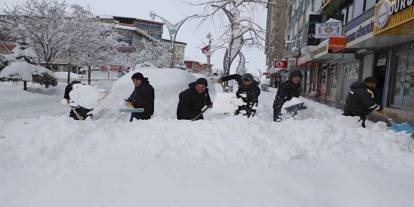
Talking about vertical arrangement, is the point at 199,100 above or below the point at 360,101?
below

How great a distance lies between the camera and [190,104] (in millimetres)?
5629

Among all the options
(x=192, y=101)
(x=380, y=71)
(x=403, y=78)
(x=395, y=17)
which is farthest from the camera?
(x=380, y=71)

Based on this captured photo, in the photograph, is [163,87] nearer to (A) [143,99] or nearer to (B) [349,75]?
(A) [143,99]

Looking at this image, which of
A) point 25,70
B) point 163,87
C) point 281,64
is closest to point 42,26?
point 25,70

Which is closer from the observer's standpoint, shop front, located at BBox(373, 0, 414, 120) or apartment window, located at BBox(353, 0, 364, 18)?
shop front, located at BBox(373, 0, 414, 120)

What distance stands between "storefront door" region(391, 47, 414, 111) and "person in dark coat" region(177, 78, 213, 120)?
9651mm

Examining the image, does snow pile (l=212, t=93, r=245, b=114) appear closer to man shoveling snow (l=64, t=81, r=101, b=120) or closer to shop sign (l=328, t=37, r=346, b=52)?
man shoveling snow (l=64, t=81, r=101, b=120)

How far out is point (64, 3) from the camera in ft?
76.7

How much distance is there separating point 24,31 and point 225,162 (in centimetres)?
2137

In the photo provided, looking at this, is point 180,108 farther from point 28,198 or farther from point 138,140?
point 28,198

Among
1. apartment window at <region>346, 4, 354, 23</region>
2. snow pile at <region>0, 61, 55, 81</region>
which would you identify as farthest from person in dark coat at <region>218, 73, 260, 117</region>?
apartment window at <region>346, 4, 354, 23</region>

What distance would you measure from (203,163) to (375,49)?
1433 cm

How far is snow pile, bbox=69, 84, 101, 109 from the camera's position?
5691mm

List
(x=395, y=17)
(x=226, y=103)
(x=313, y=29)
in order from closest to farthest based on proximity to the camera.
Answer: (x=226, y=103)
(x=395, y=17)
(x=313, y=29)
